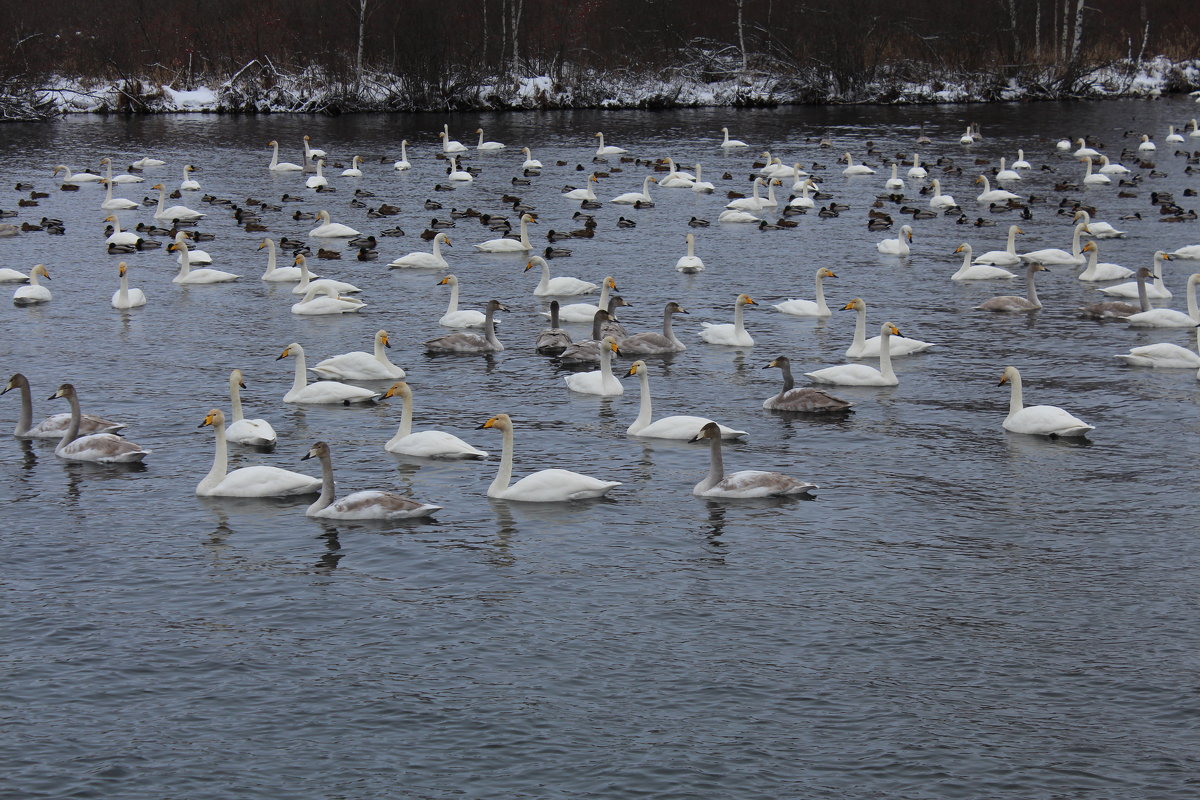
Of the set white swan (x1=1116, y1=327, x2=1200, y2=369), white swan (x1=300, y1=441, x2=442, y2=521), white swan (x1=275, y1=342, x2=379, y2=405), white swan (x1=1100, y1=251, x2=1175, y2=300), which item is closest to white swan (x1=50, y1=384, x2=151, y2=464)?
white swan (x1=275, y1=342, x2=379, y2=405)

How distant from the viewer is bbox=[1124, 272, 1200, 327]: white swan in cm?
2764

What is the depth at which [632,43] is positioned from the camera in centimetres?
8512

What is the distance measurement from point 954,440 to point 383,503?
8.26 metres

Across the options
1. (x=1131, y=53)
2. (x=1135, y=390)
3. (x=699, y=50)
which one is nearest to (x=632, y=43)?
(x=699, y=50)

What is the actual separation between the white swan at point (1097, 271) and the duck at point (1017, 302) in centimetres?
334

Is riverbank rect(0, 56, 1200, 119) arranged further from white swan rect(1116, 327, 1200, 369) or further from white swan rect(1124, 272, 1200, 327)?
white swan rect(1116, 327, 1200, 369)

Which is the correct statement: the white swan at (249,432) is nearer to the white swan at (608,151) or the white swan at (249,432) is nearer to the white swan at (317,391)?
the white swan at (317,391)

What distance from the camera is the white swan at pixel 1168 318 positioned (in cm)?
2764

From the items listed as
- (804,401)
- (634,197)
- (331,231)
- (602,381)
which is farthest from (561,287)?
(634,197)

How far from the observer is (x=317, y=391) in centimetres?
2225

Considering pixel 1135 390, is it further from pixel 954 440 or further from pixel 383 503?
pixel 383 503

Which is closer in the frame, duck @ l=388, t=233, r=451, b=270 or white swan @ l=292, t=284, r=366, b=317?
white swan @ l=292, t=284, r=366, b=317

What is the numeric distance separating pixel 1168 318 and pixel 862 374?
7897mm

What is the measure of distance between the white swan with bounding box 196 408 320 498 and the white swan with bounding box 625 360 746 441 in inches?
188
